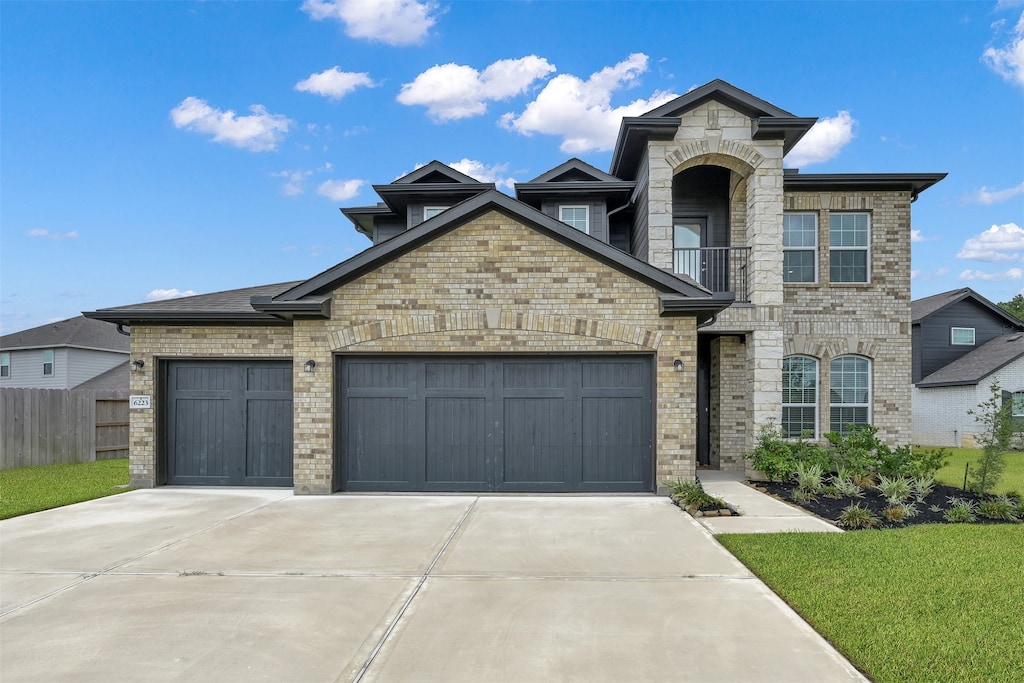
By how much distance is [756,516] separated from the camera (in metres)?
8.35

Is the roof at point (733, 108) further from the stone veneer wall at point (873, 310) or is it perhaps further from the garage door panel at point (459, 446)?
the garage door panel at point (459, 446)

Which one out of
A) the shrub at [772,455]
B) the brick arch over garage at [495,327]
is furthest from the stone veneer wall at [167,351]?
the shrub at [772,455]

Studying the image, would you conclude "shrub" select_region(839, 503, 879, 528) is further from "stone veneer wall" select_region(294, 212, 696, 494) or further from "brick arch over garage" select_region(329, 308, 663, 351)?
"brick arch over garage" select_region(329, 308, 663, 351)

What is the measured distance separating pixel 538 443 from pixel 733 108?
26.4 ft

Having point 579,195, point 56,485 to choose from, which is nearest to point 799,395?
point 579,195

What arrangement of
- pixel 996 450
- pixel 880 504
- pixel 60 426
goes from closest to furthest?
pixel 880 504 → pixel 996 450 → pixel 60 426

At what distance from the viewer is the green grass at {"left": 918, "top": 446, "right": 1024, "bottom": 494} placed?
11.1 m

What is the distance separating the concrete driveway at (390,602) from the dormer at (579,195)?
7.78m

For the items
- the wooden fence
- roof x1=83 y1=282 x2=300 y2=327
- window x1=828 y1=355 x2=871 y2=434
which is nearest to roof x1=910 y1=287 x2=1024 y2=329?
window x1=828 y1=355 x2=871 y2=434

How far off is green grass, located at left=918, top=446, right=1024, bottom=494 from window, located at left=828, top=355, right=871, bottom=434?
1.89 meters

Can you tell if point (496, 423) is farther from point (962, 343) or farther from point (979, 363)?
point (962, 343)

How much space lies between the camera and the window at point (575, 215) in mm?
14094

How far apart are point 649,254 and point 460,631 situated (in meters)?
9.21

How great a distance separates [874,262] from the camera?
45.0 feet
